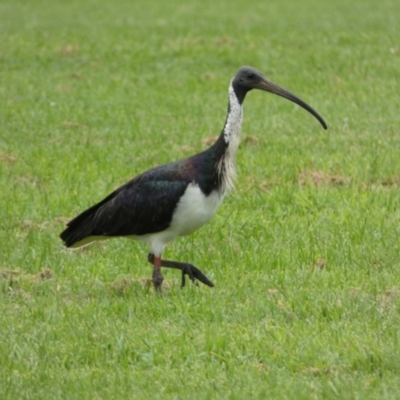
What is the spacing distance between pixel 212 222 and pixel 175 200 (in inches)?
76.3

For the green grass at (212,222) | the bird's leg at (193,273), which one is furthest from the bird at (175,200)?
the green grass at (212,222)

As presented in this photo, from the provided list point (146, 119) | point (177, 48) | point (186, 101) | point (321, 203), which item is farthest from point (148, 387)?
point (177, 48)

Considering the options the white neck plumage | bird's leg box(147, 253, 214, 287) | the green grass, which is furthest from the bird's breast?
the green grass

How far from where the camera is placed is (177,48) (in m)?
19.3

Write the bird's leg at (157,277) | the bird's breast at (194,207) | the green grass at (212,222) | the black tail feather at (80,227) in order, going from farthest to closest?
the black tail feather at (80,227)
the bird's leg at (157,277)
the bird's breast at (194,207)
the green grass at (212,222)

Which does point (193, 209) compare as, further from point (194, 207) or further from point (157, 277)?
point (157, 277)

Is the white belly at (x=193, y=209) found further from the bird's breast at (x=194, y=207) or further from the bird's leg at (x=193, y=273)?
the bird's leg at (x=193, y=273)

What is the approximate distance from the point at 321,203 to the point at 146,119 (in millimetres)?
4661

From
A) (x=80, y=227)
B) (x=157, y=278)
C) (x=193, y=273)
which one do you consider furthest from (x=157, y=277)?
(x=80, y=227)

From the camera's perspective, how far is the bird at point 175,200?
26.6ft

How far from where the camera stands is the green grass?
6441 mm

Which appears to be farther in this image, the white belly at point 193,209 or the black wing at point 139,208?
the black wing at point 139,208

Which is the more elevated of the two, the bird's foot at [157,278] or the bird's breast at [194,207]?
the bird's breast at [194,207]

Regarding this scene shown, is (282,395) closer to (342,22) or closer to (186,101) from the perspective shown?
(186,101)
